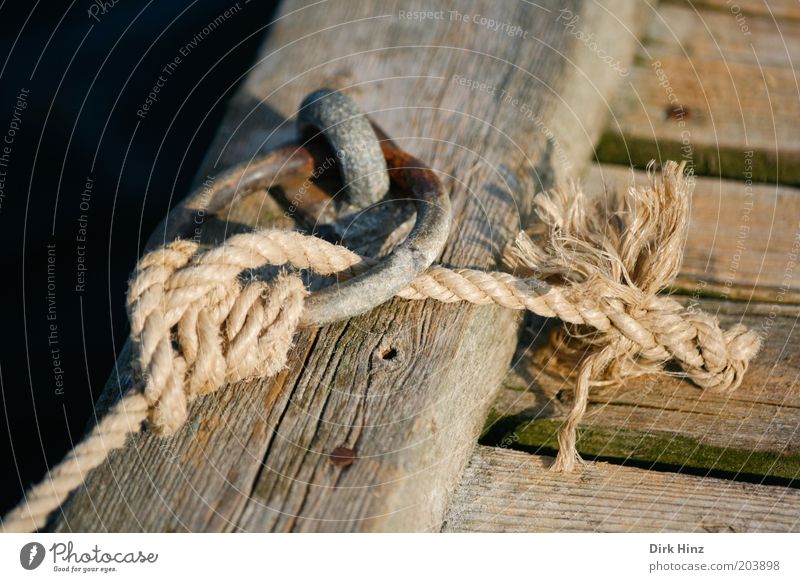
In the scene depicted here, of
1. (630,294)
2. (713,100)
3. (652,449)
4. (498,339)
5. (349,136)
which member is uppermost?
(713,100)

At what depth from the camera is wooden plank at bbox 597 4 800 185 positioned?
6.15 ft

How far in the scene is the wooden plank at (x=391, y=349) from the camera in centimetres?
112

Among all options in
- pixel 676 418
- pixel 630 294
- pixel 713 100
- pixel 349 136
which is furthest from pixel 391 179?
pixel 713 100

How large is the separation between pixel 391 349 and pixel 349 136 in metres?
0.45

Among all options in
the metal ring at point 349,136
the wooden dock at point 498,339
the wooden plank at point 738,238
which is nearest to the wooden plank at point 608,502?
the wooden dock at point 498,339

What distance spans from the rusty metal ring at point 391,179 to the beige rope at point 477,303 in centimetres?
5

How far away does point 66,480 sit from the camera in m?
1.12

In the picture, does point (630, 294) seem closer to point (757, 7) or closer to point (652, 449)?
point (652, 449)

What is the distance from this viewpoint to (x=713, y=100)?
2000 mm
